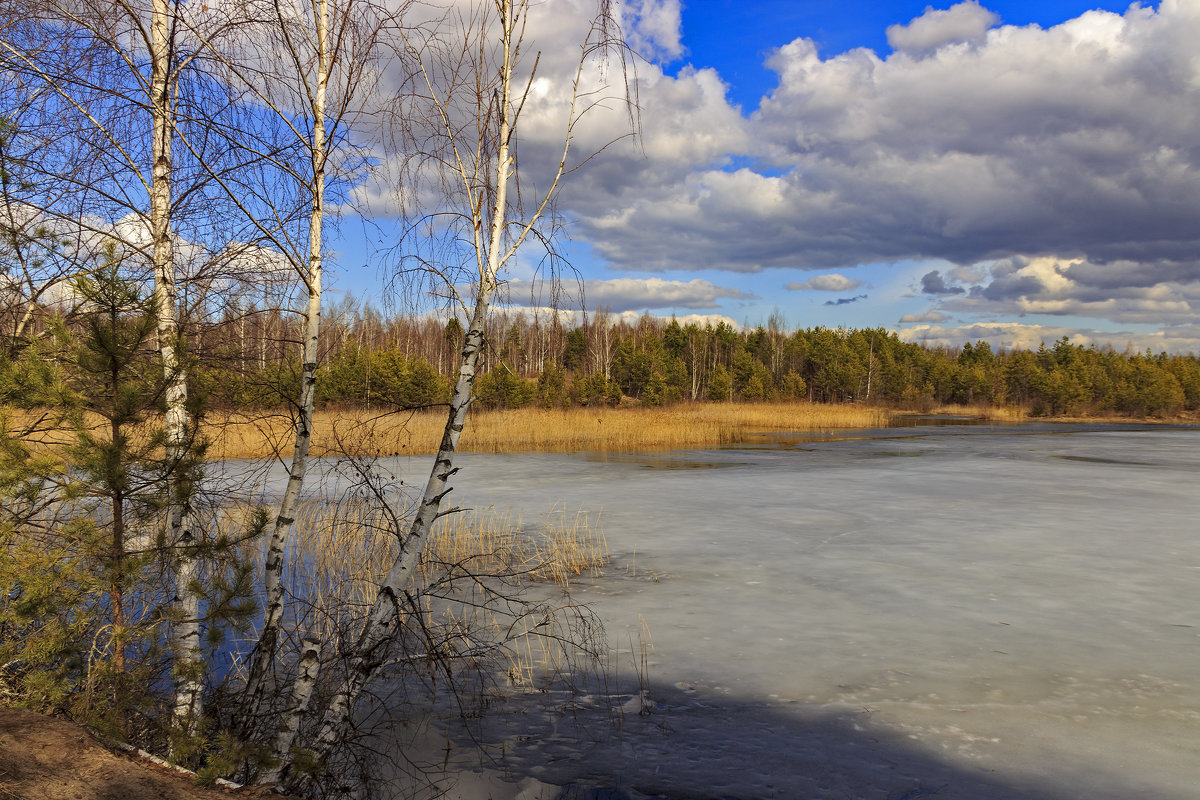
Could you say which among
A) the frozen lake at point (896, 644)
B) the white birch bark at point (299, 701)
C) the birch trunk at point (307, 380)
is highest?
the birch trunk at point (307, 380)

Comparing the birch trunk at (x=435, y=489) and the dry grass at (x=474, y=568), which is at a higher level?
the birch trunk at (x=435, y=489)

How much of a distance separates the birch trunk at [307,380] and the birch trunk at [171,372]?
0.94 feet

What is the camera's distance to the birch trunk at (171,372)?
3.17 m

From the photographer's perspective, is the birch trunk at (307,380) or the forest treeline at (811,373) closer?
the birch trunk at (307,380)

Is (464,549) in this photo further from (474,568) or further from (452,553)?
(474,568)

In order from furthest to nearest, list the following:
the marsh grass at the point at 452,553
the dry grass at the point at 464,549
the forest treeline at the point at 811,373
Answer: the forest treeline at the point at 811,373 → the dry grass at the point at 464,549 → the marsh grass at the point at 452,553


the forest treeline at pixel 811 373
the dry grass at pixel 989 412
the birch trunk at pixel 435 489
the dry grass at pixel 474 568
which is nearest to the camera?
the birch trunk at pixel 435 489

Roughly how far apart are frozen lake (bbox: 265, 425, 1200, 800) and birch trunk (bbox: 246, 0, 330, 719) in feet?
4.74

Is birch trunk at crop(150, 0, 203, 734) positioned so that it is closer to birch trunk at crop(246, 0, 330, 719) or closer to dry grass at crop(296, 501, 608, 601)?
birch trunk at crop(246, 0, 330, 719)

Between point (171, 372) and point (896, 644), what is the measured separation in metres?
5.19

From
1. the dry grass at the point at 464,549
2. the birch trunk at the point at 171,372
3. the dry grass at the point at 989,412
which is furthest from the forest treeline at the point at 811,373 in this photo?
the birch trunk at the point at 171,372

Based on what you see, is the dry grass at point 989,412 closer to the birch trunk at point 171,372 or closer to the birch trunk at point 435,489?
the birch trunk at point 435,489

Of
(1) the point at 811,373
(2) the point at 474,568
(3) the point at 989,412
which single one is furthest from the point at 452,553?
(1) the point at 811,373

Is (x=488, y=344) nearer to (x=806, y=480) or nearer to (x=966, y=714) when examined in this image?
(x=966, y=714)
